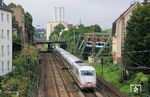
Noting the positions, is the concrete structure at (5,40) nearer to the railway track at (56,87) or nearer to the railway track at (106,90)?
A: the railway track at (56,87)

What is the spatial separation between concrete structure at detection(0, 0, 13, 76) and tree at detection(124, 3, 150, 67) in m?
17.7

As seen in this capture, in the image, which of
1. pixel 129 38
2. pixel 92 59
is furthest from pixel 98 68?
pixel 129 38

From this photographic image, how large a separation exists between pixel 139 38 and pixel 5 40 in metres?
20.9

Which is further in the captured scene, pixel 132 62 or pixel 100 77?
pixel 100 77

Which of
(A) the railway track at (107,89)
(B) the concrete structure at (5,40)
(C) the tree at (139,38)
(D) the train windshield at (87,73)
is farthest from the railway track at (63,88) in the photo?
(B) the concrete structure at (5,40)

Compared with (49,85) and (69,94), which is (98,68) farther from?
(69,94)

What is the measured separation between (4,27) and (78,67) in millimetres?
14831

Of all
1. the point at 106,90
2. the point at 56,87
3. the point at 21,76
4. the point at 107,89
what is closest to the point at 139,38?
the point at 107,89

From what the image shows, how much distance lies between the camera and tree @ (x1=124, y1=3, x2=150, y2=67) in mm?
51125

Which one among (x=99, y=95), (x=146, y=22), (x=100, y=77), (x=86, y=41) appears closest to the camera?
(x=99, y=95)

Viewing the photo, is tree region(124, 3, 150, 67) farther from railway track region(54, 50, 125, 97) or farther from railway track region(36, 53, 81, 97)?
railway track region(36, 53, 81, 97)

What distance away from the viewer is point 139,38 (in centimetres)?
5191

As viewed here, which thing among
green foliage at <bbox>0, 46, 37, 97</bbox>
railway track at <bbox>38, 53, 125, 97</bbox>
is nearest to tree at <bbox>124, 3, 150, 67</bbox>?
railway track at <bbox>38, 53, 125, 97</bbox>

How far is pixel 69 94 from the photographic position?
4966cm
